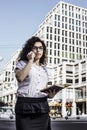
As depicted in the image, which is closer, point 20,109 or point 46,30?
point 20,109

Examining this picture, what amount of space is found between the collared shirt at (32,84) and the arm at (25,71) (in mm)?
73

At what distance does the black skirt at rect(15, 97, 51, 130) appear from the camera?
330 centimetres

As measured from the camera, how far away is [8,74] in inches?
5979

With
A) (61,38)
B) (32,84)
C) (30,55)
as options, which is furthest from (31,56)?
(61,38)

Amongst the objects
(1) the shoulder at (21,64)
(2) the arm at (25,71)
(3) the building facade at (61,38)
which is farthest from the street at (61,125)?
(3) the building facade at (61,38)

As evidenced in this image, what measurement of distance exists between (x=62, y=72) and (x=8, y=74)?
4866cm

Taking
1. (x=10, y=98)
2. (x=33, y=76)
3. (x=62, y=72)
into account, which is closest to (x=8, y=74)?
(x=10, y=98)

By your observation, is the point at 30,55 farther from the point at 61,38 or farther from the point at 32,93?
the point at 61,38

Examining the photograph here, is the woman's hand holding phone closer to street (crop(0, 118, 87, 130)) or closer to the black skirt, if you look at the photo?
the black skirt

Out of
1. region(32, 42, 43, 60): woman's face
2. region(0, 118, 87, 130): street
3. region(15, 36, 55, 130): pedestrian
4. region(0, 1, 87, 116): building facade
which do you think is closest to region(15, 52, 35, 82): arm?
region(15, 36, 55, 130): pedestrian

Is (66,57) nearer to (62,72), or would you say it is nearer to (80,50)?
(80,50)

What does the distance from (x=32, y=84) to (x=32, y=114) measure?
0.30 meters

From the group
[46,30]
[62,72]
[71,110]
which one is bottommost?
[71,110]

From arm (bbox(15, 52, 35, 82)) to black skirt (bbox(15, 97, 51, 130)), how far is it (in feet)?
0.66
